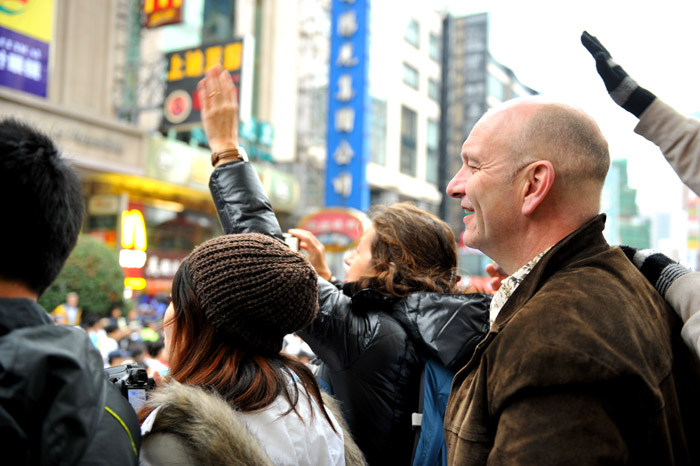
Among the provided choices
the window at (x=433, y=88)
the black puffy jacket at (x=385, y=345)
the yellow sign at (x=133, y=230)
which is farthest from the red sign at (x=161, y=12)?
the window at (x=433, y=88)

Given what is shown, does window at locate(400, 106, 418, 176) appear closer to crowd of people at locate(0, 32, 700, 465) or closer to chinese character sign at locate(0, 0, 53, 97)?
chinese character sign at locate(0, 0, 53, 97)

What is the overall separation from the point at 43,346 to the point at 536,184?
1094 millimetres

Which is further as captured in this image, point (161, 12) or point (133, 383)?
point (161, 12)

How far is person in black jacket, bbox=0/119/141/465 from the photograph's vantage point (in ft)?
3.05

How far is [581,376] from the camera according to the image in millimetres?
1062

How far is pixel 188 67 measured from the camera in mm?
15961

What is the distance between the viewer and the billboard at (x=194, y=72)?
15672 mm

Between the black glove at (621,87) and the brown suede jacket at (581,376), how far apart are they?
0.43 meters

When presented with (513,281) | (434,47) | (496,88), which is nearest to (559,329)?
(513,281)

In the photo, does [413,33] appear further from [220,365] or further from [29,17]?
[220,365]

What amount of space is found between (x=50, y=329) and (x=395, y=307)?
1287mm

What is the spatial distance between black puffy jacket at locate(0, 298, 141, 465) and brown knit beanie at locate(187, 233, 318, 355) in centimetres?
45

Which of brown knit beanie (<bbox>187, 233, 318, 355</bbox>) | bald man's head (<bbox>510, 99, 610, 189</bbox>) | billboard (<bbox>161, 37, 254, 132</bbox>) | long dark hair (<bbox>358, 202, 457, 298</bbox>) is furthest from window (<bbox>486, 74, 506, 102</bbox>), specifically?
brown knit beanie (<bbox>187, 233, 318, 355</bbox>)

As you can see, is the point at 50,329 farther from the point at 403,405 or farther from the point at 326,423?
the point at 403,405
